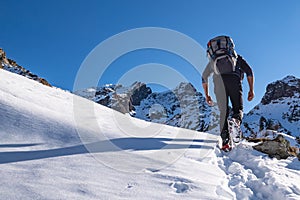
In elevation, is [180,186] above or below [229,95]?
below

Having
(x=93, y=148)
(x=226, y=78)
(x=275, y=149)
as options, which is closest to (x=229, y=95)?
(x=226, y=78)

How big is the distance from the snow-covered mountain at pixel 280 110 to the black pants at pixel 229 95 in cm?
5428

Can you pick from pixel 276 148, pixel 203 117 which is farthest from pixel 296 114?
pixel 276 148

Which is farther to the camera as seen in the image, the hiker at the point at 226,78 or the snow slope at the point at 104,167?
the hiker at the point at 226,78

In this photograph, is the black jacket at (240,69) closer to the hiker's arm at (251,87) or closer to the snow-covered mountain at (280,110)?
the hiker's arm at (251,87)

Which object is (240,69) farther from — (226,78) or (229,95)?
(229,95)

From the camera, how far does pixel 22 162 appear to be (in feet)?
8.90

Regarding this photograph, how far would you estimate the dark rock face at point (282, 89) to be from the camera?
101000 mm

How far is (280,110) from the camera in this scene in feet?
281

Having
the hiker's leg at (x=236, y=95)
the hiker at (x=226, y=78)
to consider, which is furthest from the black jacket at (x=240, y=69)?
the hiker's leg at (x=236, y=95)

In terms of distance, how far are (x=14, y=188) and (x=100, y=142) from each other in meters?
1.70

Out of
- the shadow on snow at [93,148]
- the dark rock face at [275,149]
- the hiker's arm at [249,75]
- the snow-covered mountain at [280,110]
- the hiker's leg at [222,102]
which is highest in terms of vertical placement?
the snow-covered mountain at [280,110]

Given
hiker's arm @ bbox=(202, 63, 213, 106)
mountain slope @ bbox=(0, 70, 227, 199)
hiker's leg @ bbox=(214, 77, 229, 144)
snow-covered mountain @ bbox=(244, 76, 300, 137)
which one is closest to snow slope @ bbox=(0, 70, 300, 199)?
mountain slope @ bbox=(0, 70, 227, 199)

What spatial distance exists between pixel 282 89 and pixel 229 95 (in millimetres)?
109751
